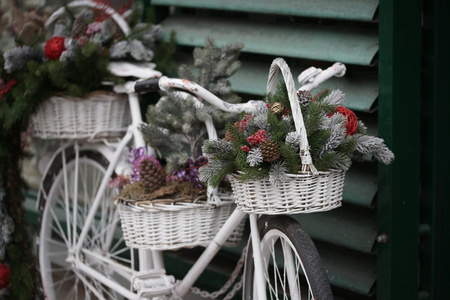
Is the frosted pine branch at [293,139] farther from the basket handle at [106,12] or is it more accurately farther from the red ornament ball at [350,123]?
the basket handle at [106,12]

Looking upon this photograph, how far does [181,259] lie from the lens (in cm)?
343

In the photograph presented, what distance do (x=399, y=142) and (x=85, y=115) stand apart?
A: 1.41 meters

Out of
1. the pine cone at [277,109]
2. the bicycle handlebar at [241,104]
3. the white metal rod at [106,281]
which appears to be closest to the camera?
the pine cone at [277,109]

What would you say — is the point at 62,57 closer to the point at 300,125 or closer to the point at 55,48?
the point at 55,48

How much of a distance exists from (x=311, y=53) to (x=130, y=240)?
1.08 metres

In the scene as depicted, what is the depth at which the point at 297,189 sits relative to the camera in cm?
192

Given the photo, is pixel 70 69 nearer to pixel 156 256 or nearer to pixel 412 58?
pixel 156 256

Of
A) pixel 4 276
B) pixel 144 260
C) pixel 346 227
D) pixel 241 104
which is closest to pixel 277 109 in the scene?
pixel 241 104

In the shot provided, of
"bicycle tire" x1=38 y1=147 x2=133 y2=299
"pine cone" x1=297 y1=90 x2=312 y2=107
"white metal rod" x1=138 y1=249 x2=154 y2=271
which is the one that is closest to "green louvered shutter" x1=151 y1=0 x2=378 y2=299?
"pine cone" x1=297 y1=90 x2=312 y2=107

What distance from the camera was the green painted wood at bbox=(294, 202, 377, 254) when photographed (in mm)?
2629

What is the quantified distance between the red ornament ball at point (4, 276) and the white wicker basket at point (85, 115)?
715 mm

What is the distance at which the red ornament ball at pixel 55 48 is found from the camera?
2936mm

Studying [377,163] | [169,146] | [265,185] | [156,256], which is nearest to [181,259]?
[156,256]

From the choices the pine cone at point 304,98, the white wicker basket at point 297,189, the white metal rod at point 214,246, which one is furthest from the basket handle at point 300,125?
the white metal rod at point 214,246
